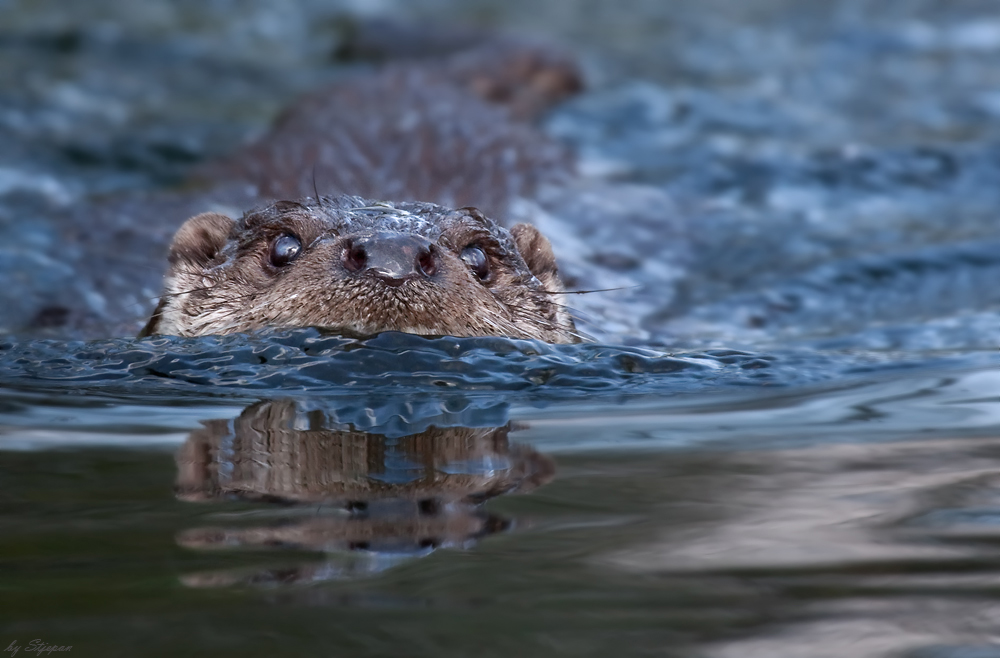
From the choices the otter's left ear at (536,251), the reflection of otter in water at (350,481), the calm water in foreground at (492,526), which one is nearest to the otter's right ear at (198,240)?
the calm water in foreground at (492,526)

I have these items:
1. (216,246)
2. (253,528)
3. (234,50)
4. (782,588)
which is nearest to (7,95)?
(234,50)

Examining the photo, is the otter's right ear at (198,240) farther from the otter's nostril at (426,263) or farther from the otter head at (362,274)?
the otter's nostril at (426,263)

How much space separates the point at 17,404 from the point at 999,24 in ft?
29.6

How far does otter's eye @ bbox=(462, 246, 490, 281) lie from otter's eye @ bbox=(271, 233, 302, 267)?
1.40 feet

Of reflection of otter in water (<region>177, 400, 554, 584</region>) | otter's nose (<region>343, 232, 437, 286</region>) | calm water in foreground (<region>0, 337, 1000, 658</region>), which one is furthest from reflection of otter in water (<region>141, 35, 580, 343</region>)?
reflection of otter in water (<region>177, 400, 554, 584</region>)

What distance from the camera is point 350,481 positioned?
2.13 m

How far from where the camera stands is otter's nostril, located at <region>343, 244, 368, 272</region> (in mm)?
2879

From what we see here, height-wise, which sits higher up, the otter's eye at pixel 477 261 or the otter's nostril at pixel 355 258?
the otter's eye at pixel 477 261

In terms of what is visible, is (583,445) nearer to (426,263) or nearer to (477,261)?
(426,263)

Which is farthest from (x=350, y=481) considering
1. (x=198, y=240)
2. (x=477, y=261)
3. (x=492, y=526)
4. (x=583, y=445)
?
(x=198, y=240)

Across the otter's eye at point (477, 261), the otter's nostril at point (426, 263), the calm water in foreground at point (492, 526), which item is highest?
the otter's eye at point (477, 261)

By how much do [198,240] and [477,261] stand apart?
82cm

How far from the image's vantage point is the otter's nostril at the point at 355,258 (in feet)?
9.45

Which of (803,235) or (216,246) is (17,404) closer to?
(216,246)
